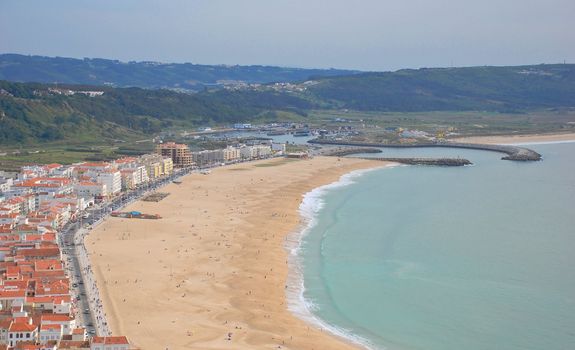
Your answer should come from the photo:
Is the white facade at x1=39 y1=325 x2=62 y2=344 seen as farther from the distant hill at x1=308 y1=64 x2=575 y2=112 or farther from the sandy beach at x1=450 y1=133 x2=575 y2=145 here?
the distant hill at x1=308 y1=64 x2=575 y2=112

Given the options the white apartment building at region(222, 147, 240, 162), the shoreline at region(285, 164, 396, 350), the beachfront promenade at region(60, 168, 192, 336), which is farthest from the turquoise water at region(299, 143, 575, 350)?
the white apartment building at region(222, 147, 240, 162)

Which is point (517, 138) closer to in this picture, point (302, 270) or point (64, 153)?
point (64, 153)

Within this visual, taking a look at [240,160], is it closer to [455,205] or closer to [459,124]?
Answer: [455,205]

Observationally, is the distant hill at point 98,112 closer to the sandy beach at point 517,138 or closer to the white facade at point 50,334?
the sandy beach at point 517,138

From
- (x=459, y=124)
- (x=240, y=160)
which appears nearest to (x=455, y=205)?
(x=240, y=160)

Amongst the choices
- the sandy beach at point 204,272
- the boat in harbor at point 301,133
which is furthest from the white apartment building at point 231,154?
the boat in harbor at point 301,133

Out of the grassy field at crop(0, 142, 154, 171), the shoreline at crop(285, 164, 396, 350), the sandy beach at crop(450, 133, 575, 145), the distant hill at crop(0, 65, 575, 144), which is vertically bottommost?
the shoreline at crop(285, 164, 396, 350)
